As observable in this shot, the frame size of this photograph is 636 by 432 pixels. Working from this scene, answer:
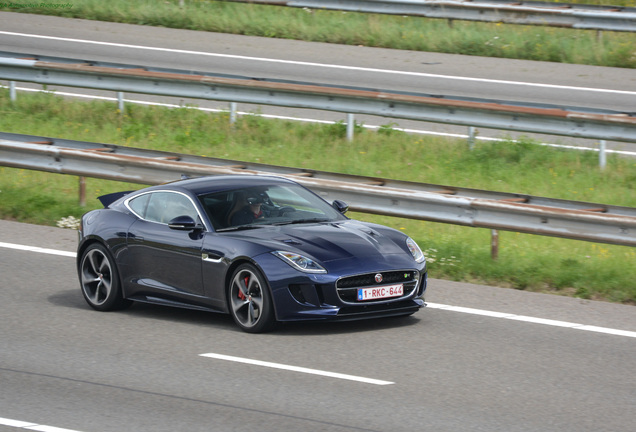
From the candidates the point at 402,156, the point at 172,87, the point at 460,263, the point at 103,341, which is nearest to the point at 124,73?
the point at 172,87

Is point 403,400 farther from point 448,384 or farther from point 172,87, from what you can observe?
point 172,87

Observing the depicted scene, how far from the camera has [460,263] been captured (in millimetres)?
12094

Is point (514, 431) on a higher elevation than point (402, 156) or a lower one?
lower

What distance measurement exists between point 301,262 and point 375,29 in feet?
52.4

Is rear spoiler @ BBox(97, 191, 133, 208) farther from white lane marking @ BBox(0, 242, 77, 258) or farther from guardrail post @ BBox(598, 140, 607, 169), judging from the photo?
guardrail post @ BBox(598, 140, 607, 169)

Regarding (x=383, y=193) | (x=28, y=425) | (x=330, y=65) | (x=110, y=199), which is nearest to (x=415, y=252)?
(x=383, y=193)

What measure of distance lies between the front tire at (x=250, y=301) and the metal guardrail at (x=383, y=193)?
3.40 metres

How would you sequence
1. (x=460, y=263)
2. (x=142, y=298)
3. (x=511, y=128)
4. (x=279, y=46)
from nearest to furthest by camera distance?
(x=142, y=298) → (x=460, y=263) → (x=511, y=128) → (x=279, y=46)

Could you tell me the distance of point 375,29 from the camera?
24.4 meters

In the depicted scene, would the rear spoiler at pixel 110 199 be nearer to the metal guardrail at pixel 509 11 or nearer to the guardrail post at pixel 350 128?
the guardrail post at pixel 350 128

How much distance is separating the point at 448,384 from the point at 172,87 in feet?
35.5

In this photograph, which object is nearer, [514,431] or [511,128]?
[514,431]

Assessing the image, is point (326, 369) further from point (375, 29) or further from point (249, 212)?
point (375, 29)

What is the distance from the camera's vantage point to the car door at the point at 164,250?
986 centimetres
